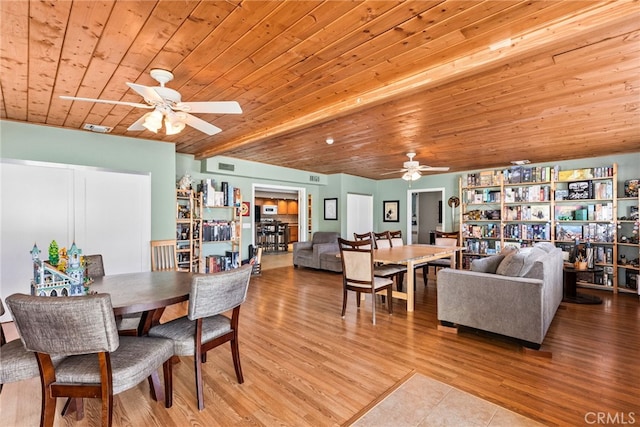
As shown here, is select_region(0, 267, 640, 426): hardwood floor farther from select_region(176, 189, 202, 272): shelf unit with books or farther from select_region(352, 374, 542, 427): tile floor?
select_region(176, 189, 202, 272): shelf unit with books

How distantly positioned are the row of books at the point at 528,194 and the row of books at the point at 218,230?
561cm

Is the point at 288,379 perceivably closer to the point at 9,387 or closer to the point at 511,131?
the point at 9,387

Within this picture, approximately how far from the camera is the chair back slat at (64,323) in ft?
4.79

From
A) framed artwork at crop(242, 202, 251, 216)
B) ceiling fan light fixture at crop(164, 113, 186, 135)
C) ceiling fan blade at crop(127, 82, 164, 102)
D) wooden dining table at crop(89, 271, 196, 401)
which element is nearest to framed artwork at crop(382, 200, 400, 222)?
framed artwork at crop(242, 202, 251, 216)

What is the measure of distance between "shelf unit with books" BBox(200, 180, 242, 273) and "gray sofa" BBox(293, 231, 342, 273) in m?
1.46

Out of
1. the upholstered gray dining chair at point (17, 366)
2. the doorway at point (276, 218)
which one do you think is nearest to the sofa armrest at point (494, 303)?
the upholstered gray dining chair at point (17, 366)

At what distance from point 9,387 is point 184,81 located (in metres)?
2.66

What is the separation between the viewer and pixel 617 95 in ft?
9.14

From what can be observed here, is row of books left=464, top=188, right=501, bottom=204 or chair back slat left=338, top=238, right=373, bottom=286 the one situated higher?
row of books left=464, top=188, right=501, bottom=204

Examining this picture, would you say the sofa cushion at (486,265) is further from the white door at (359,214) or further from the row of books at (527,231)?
the white door at (359,214)

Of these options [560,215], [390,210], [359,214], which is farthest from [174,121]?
[390,210]

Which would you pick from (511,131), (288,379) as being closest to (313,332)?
(288,379)

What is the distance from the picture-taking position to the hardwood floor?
1.95 metres

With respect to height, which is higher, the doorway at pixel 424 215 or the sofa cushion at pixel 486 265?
the doorway at pixel 424 215
